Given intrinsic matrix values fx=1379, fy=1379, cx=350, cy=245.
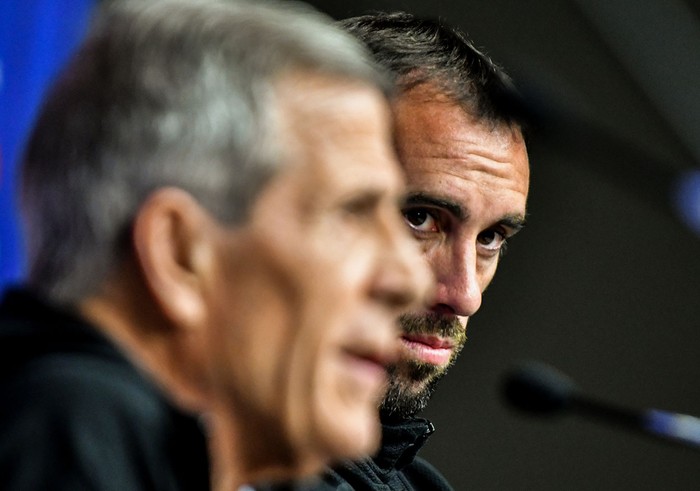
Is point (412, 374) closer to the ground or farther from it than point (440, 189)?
closer to the ground

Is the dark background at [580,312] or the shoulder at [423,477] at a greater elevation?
the shoulder at [423,477]

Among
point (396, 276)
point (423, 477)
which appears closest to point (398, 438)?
point (423, 477)

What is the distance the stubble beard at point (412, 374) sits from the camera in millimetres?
2449

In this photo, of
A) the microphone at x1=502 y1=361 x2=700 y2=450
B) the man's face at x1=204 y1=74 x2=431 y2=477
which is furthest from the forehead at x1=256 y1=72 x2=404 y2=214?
the microphone at x1=502 y1=361 x2=700 y2=450

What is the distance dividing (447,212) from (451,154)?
113 mm

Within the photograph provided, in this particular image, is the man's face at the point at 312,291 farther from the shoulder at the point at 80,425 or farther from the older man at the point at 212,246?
the shoulder at the point at 80,425

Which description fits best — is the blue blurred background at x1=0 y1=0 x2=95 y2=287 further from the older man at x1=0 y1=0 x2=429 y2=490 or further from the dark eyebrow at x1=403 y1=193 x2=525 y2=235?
the older man at x1=0 y1=0 x2=429 y2=490

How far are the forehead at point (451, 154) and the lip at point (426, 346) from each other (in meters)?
0.25

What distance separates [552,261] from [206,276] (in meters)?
2.46

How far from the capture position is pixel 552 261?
381 cm

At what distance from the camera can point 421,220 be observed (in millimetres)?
2475

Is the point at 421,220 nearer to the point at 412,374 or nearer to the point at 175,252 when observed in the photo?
the point at 412,374

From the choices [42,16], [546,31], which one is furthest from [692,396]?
[42,16]

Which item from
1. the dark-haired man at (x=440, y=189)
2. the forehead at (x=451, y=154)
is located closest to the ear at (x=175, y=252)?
the dark-haired man at (x=440, y=189)
